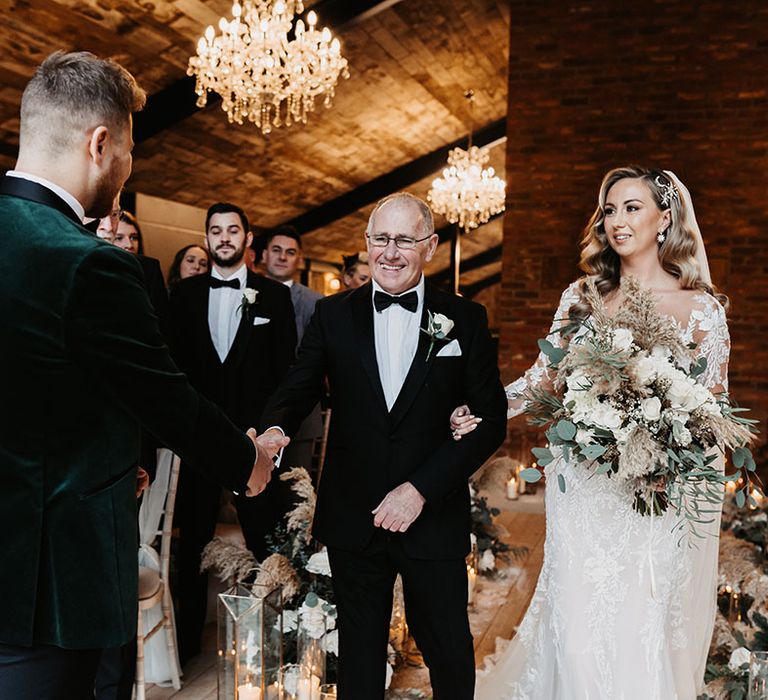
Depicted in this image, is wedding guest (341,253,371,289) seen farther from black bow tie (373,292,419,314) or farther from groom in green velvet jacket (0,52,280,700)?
groom in green velvet jacket (0,52,280,700)

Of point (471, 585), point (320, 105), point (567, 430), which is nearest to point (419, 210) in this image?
point (567, 430)

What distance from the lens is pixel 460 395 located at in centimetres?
239

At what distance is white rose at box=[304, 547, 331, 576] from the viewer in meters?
3.10

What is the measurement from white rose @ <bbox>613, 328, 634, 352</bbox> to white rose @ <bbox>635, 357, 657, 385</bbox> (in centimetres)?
6

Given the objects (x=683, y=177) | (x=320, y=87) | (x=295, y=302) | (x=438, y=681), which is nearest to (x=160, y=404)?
(x=438, y=681)

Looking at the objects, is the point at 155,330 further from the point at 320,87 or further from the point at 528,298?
the point at 528,298

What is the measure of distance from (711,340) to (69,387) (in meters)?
2.02

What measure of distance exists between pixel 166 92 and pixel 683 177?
510 centimetres

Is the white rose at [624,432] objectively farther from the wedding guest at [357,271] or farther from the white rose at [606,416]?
the wedding guest at [357,271]

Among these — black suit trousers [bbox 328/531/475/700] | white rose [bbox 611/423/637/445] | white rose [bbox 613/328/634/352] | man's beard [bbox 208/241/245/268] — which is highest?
man's beard [bbox 208/241/245/268]

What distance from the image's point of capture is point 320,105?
9.36 meters

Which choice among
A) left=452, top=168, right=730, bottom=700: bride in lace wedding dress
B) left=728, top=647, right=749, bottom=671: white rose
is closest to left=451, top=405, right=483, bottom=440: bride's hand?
left=452, top=168, right=730, bottom=700: bride in lace wedding dress

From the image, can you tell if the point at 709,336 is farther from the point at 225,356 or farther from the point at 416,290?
the point at 225,356

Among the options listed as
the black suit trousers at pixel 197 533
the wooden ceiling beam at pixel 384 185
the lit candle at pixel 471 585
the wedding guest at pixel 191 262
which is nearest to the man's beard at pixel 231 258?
the black suit trousers at pixel 197 533
